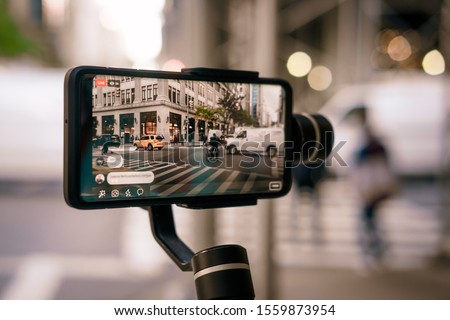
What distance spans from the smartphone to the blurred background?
0.12 m

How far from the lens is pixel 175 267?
16.3 ft

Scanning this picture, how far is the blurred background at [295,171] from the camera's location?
427 centimetres

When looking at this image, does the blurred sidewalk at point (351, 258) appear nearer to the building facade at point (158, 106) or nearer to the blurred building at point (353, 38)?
the building facade at point (158, 106)

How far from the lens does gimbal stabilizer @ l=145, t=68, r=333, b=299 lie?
40.6 inches

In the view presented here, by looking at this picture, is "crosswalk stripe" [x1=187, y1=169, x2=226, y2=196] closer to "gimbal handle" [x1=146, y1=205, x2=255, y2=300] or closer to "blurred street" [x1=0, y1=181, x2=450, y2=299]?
"gimbal handle" [x1=146, y1=205, x2=255, y2=300]

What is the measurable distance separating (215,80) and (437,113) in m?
11.0

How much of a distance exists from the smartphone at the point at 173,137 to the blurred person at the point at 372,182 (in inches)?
171

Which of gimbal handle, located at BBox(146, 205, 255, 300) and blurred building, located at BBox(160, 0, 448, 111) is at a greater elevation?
blurred building, located at BBox(160, 0, 448, 111)

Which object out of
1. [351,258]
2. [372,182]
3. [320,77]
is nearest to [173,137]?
[372,182]

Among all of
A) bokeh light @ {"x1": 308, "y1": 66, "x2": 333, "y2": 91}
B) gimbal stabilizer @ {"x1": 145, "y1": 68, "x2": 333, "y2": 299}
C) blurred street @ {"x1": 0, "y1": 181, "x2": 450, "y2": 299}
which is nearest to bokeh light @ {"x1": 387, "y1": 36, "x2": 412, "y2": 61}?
bokeh light @ {"x1": 308, "y1": 66, "x2": 333, "y2": 91}

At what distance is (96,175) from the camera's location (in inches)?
39.3

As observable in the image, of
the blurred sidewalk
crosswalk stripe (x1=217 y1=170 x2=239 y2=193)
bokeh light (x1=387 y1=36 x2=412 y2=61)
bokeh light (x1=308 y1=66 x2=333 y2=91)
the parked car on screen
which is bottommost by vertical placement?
the blurred sidewalk
